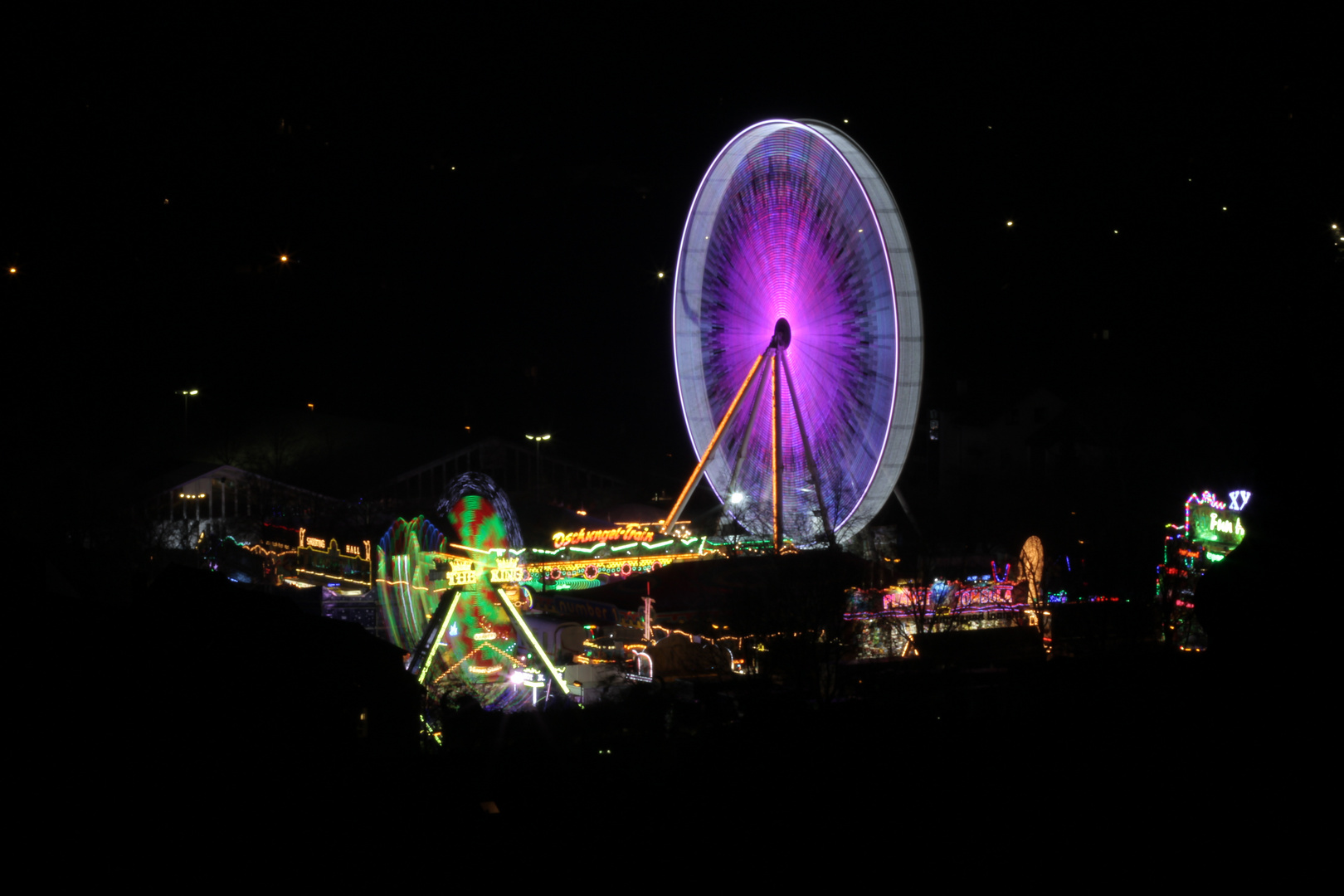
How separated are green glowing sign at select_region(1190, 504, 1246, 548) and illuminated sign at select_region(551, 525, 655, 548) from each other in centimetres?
1035

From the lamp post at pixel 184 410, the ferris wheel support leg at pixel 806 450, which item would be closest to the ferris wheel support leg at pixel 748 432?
the ferris wheel support leg at pixel 806 450

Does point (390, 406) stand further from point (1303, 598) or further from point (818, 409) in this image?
point (1303, 598)

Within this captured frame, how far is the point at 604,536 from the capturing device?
22656mm

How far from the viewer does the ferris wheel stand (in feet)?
58.0

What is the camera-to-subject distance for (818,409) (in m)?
20.8

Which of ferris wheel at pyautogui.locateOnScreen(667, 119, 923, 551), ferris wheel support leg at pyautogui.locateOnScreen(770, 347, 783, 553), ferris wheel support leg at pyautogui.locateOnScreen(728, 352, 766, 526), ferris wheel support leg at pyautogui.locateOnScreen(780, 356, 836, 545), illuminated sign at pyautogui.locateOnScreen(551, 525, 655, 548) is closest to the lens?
ferris wheel at pyautogui.locateOnScreen(667, 119, 923, 551)

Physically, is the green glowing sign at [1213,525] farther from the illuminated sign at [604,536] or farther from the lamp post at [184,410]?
the lamp post at [184,410]

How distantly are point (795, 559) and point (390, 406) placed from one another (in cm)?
3321

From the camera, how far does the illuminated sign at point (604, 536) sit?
22141mm

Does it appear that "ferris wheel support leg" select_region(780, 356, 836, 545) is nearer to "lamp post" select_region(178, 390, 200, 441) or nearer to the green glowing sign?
the green glowing sign

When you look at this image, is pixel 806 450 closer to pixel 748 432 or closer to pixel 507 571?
pixel 748 432

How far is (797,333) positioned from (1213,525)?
792cm

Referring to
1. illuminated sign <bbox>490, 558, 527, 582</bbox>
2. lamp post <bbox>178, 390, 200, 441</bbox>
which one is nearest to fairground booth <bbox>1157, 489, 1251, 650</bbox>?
illuminated sign <bbox>490, 558, 527, 582</bbox>

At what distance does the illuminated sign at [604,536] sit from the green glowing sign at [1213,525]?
10.3 meters
